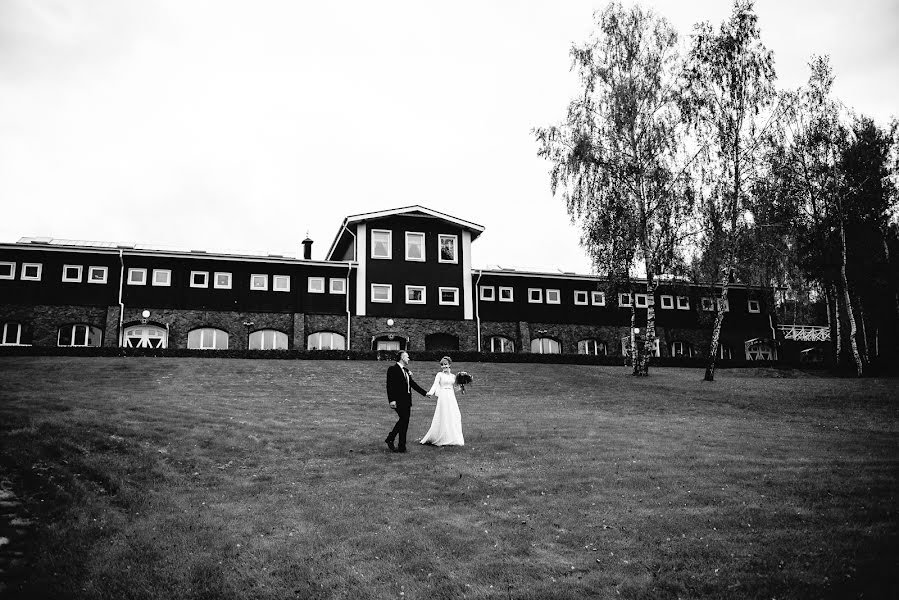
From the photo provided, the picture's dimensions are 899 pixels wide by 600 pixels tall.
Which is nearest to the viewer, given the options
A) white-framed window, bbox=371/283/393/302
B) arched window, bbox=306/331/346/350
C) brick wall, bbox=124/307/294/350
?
brick wall, bbox=124/307/294/350

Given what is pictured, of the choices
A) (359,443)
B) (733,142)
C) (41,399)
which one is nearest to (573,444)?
(359,443)

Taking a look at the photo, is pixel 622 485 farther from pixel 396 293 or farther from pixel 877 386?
pixel 396 293

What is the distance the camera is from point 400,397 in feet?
47.0

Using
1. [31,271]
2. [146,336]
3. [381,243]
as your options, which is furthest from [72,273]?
[381,243]

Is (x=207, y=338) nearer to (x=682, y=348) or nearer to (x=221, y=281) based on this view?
(x=221, y=281)

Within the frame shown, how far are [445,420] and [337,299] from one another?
26486 mm

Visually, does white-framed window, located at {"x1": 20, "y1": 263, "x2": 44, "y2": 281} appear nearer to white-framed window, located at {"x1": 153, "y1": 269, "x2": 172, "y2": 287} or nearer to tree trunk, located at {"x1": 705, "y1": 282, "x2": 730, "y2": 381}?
white-framed window, located at {"x1": 153, "y1": 269, "x2": 172, "y2": 287}

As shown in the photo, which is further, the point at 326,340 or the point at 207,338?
the point at 326,340

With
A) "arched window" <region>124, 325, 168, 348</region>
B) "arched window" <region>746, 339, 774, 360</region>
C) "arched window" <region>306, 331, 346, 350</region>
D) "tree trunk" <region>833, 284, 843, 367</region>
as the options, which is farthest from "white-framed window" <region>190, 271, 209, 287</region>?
"arched window" <region>746, 339, 774, 360</region>

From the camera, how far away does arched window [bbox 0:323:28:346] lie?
36094mm

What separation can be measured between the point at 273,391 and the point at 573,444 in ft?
41.1

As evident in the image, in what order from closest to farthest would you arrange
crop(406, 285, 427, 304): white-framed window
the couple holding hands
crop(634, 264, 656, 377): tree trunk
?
the couple holding hands < crop(634, 264, 656, 377): tree trunk < crop(406, 285, 427, 304): white-framed window

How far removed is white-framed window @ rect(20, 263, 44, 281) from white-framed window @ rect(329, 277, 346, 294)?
16.1 metres

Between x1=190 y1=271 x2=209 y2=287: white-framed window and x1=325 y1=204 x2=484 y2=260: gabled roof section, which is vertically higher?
x1=325 y1=204 x2=484 y2=260: gabled roof section
